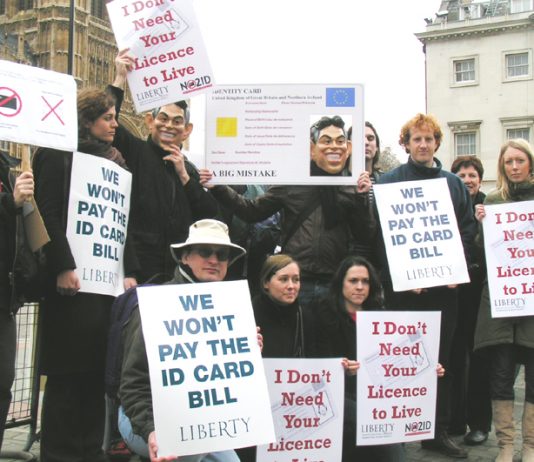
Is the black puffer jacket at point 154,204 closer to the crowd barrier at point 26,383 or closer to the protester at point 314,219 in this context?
the protester at point 314,219

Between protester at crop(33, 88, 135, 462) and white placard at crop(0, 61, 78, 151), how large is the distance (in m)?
0.31

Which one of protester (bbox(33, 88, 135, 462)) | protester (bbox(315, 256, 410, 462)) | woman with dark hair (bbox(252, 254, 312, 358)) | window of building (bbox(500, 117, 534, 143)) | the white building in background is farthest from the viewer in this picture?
the white building in background

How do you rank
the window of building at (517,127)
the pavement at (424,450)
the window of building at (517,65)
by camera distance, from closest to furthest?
the pavement at (424,450), the window of building at (517,127), the window of building at (517,65)

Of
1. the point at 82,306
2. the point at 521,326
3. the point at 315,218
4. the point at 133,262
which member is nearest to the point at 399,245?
the point at 315,218

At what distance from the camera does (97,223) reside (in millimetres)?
4402

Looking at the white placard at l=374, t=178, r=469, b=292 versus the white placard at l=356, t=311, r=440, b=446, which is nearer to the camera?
the white placard at l=356, t=311, r=440, b=446

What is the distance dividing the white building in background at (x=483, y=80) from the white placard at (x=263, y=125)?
34.5m

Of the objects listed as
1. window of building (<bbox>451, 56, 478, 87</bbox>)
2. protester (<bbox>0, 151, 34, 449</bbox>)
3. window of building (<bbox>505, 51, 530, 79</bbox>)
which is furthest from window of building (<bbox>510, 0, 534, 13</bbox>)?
protester (<bbox>0, 151, 34, 449</bbox>)

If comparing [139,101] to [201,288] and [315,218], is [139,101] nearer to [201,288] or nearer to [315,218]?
[315,218]

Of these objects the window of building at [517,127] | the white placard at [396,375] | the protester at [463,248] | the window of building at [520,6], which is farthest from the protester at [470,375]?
the window of building at [520,6]

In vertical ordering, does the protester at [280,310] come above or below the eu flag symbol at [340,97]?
below

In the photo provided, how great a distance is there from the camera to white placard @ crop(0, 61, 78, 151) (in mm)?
3982

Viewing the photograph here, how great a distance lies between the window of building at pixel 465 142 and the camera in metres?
39.9

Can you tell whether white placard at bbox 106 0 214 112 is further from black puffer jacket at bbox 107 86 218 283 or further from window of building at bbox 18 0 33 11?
window of building at bbox 18 0 33 11
